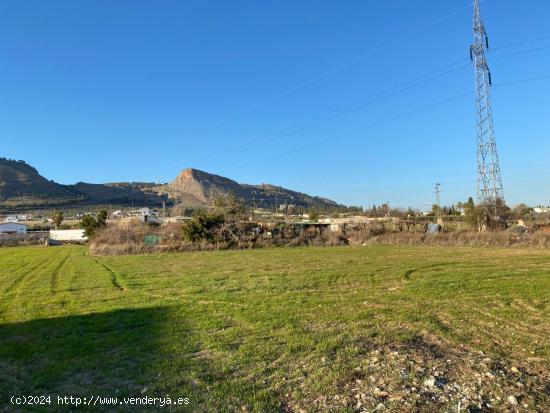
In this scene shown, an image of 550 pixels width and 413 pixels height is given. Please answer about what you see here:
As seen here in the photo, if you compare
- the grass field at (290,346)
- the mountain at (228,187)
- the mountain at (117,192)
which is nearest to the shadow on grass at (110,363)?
the grass field at (290,346)

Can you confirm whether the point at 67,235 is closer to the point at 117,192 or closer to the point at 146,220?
the point at 146,220

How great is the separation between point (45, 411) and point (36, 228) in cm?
11033

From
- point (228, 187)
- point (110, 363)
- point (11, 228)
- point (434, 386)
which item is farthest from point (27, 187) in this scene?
point (434, 386)

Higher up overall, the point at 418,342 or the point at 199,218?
the point at 199,218

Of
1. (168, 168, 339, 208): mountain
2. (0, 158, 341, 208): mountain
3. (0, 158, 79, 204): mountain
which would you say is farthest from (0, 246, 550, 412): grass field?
(0, 158, 79, 204): mountain

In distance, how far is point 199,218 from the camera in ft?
131

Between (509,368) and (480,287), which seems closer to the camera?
(509,368)

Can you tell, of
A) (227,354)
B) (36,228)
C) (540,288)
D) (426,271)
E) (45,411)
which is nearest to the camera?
(45,411)

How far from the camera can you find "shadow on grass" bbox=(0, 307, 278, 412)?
212 inches

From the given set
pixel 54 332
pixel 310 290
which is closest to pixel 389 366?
pixel 54 332

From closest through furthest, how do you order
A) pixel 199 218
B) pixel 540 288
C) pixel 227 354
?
pixel 227 354 < pixel 540 288 < pixel 199 218

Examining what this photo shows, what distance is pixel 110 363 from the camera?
670 centimetres

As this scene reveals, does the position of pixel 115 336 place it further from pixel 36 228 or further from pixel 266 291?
pixel 36 228

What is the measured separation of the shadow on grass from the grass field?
2 cm
